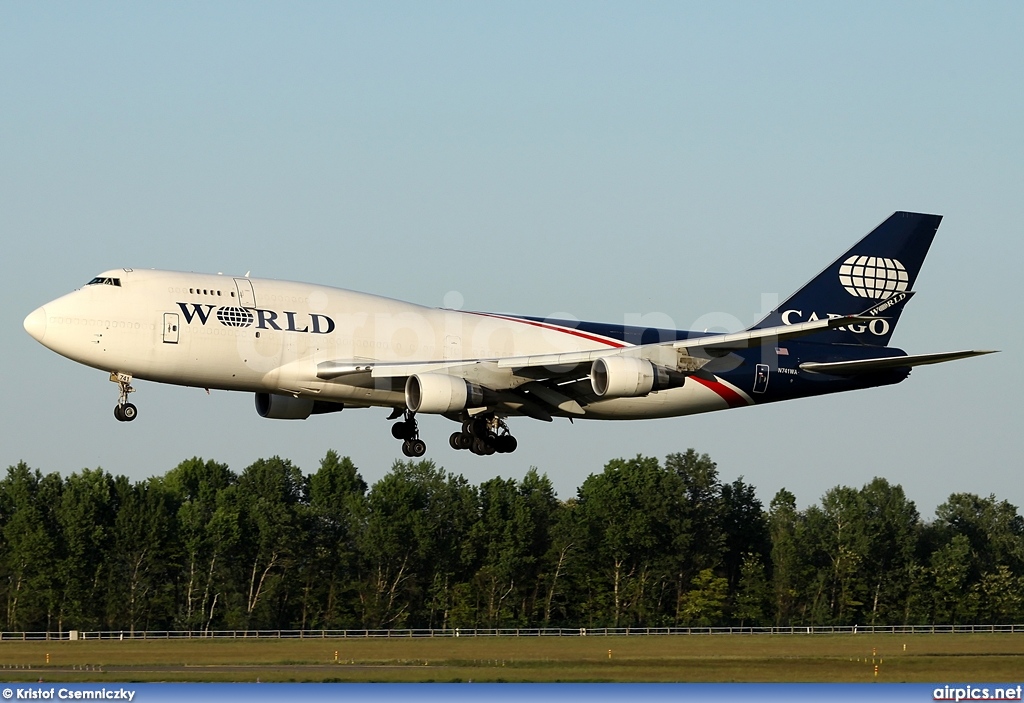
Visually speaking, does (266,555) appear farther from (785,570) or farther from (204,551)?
(785,570)

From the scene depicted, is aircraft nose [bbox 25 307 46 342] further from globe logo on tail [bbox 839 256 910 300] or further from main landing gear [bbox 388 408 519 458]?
globe logo on tail [bbox 839 256 910 300]

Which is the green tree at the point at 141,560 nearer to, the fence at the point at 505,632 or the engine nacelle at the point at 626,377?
the fence at the point at 505,632

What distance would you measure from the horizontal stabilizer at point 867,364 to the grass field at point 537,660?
34.0ft

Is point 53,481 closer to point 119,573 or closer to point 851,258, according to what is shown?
point 119,573

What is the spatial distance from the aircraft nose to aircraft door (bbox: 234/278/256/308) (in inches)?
231

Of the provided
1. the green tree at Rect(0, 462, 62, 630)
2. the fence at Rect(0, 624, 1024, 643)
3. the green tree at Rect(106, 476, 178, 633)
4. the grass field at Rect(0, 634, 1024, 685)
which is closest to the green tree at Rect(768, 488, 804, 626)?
the fence at Rect(0, 624, 1024, 643)

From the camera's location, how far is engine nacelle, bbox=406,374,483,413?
4706 centimetres

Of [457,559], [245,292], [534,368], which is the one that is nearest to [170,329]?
[245,292]

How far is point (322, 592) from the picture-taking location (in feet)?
335

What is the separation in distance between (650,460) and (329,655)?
178ft

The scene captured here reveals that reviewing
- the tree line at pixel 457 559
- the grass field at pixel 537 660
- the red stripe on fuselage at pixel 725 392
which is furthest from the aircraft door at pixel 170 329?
the tree line at pixel 457 559

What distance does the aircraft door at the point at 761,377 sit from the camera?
53.6 meters

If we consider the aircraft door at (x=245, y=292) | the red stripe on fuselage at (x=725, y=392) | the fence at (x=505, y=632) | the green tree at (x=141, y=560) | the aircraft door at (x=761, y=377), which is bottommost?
the fence at (x=505, y=632)

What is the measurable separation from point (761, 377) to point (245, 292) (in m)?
18.6
